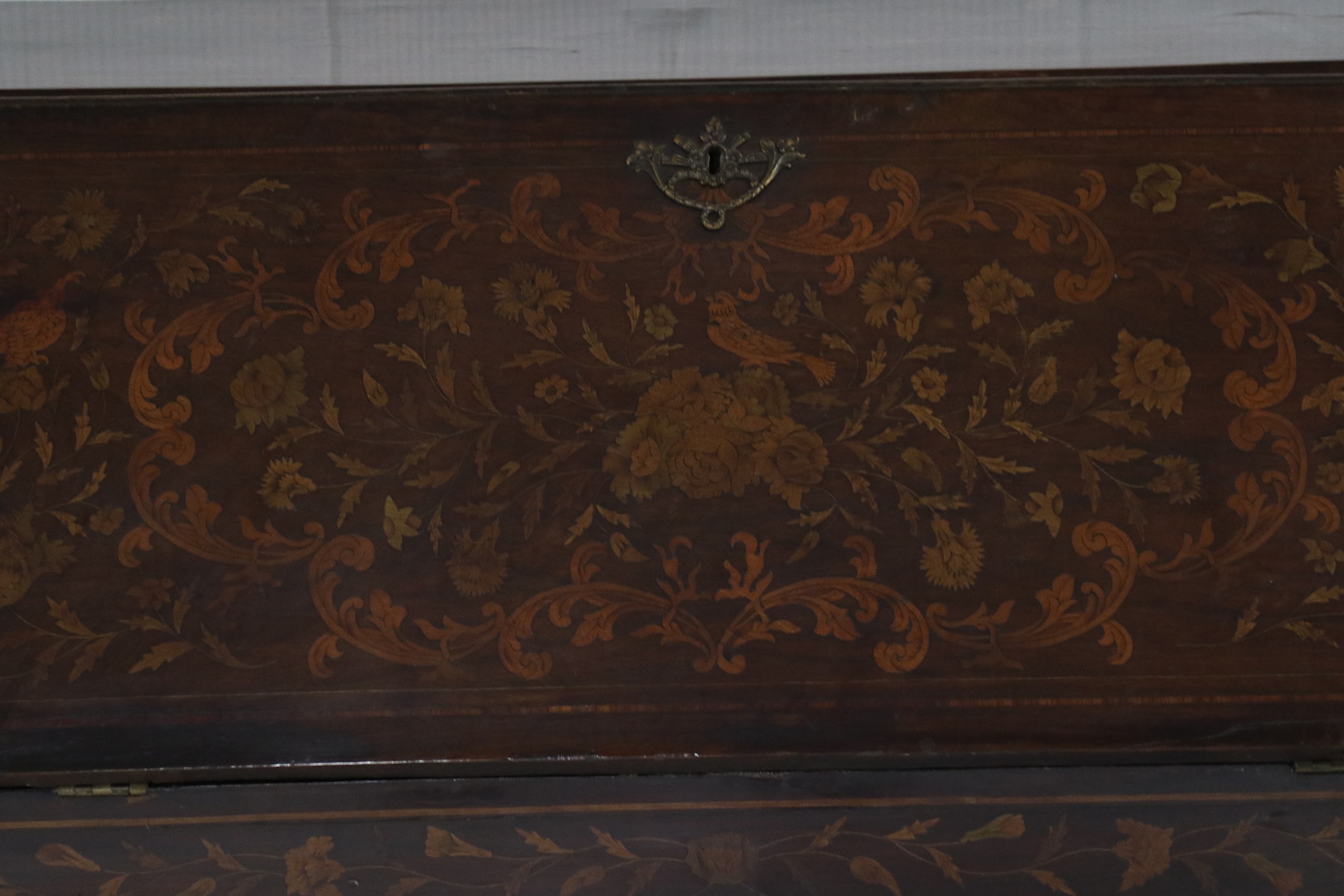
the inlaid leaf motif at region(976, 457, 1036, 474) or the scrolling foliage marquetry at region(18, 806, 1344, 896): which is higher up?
the inlaid leaf motif at region(976, 457, 1036, 474)

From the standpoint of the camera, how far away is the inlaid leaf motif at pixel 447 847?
1.11 m

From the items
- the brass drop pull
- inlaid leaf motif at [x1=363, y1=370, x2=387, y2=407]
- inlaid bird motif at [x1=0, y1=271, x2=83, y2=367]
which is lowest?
inlaid leaf motif at [x1=363, y1=370, x2=387, y2=407]

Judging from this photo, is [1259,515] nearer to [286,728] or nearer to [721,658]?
[721,658]

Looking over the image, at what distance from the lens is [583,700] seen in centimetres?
111

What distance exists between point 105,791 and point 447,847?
343mm

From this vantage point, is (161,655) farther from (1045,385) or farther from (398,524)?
(1045,385)

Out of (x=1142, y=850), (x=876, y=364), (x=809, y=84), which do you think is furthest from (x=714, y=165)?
(x=1142, y=850)

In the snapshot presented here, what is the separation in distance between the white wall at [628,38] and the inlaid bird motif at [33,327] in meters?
0.24

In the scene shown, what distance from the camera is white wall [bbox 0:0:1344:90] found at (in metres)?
1.21

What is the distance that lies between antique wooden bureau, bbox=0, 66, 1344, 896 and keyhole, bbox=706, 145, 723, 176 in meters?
0.02

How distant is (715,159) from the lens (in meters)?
→ 1.17

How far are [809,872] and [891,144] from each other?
741mm

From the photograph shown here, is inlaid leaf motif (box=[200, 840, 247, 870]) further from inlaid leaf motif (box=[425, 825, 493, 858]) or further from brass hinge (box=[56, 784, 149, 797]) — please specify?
inlaid leaf motif (box=[425, 825, 493, 858])

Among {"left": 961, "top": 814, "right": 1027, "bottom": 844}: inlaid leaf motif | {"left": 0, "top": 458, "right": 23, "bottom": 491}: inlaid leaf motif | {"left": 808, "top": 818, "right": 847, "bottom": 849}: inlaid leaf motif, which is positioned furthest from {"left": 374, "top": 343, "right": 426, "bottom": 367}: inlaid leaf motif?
{"left": 961, "top": 814, "right": 1027, "bottom": 844}: inlaid leaf motif
